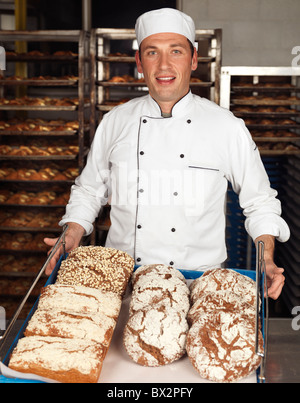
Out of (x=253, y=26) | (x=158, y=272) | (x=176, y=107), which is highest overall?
(x=253, y=26)

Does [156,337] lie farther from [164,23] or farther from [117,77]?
[117,77]

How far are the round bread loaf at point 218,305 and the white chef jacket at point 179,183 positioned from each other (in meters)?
0.61

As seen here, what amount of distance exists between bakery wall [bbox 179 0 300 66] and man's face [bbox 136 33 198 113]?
2383mm

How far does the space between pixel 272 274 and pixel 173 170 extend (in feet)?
1.95

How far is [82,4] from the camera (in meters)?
4.47

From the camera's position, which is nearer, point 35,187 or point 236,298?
point 236,298

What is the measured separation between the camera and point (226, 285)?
1.22 metres

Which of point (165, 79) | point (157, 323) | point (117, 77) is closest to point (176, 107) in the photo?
point (165, 79)

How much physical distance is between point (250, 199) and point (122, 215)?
Result: 1.61 ft

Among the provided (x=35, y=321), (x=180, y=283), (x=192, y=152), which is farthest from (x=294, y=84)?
(x=35, y=321)

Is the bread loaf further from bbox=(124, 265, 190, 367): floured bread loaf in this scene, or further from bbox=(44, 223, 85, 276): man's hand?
bbox=(44, 223, 85, 276): man's hand

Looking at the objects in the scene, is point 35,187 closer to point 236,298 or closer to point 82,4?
point 82,4

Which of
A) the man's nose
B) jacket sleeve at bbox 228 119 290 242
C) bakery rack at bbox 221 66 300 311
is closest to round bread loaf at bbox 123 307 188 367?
jacket sleeve at bbox 228 119 290 242
